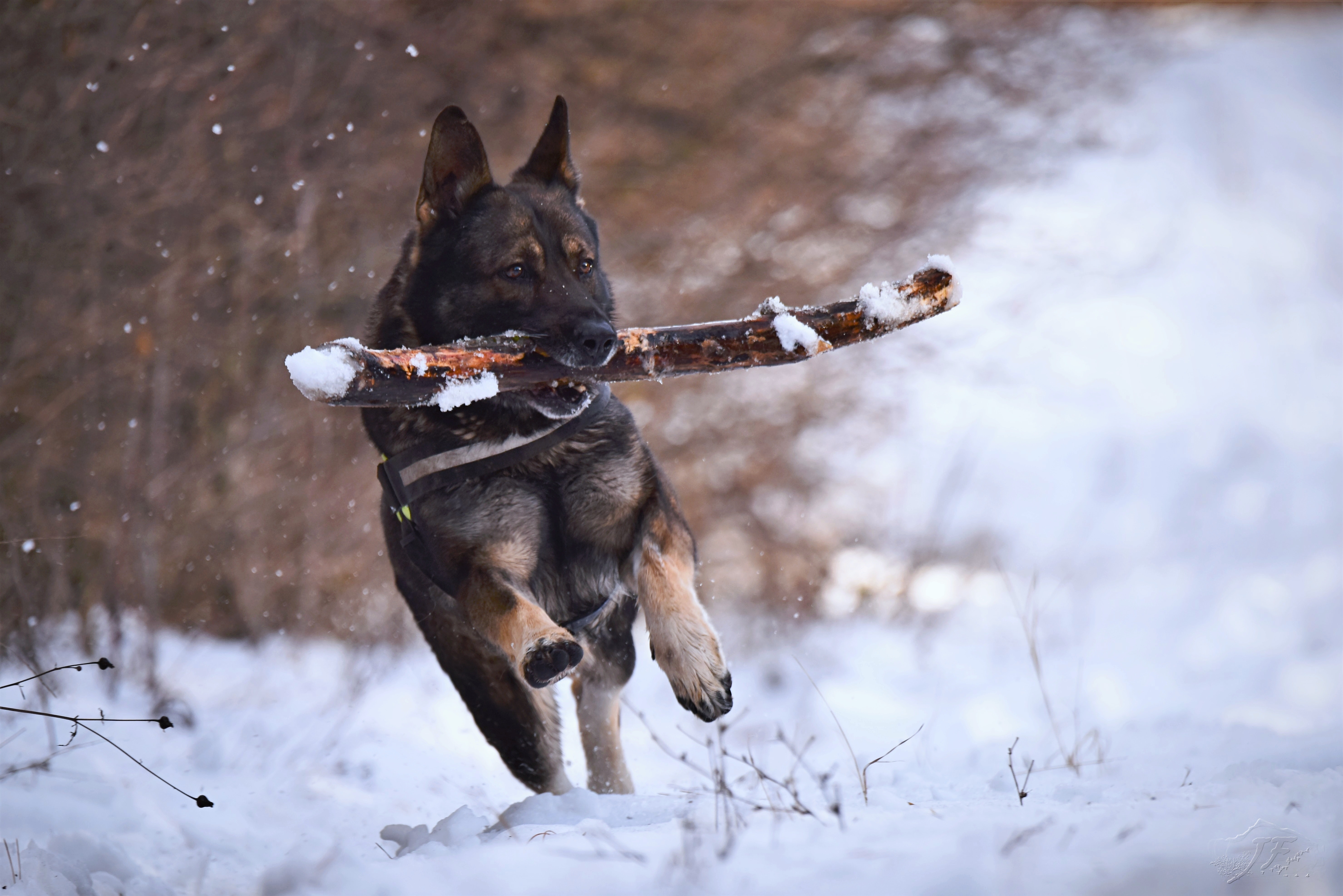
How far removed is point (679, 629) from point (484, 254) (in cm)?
150

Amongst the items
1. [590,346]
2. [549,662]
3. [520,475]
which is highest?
[590,346]

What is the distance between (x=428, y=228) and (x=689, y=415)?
4.50 m

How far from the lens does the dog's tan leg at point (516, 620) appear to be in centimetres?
235

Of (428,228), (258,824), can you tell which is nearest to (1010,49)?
(428,228)

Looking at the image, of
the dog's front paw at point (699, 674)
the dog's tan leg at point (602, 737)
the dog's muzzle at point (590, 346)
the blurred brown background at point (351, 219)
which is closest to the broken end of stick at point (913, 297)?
the dog's muzzle at point (590, 346)

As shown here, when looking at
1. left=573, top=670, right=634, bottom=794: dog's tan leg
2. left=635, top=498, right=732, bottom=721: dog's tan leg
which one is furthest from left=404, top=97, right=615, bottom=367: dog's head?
left=573, top=670, right=634, bottom=794: dog's tan leg

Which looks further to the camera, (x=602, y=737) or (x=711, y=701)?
(x=602, y=737)

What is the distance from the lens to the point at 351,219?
5.97 meters

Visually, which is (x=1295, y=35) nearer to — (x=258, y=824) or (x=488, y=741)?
(x=488, y=741)

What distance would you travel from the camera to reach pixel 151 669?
465 cm

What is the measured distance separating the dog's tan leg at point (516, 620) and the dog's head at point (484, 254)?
81 centimetres

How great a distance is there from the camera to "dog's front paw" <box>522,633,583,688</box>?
7.68ft

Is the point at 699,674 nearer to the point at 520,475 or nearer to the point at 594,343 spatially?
the point at 520,475

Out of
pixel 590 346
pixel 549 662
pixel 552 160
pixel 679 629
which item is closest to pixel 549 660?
pixel 549 662
